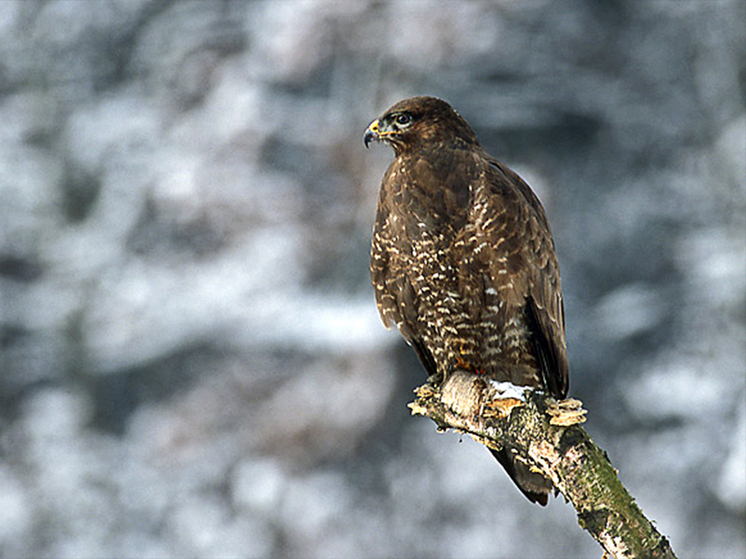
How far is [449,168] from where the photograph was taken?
290 centimetres

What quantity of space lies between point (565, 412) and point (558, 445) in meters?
0.09

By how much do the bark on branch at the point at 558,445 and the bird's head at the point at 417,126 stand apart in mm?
779

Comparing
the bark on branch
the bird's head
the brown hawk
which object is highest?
the bird's head

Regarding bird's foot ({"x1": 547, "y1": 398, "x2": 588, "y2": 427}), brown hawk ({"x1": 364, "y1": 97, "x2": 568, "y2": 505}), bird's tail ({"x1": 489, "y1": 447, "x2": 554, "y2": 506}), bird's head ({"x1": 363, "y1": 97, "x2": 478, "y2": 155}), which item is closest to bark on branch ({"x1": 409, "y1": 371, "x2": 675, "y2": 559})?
bird's foot ({"x1": 547, "y1": 398, "x2": 588, "y2": 427})

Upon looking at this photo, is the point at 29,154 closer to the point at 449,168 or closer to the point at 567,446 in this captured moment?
the point at 449,168

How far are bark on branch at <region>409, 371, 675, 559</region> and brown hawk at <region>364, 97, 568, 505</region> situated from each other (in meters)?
0.17

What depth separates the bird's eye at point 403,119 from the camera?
9.88ft

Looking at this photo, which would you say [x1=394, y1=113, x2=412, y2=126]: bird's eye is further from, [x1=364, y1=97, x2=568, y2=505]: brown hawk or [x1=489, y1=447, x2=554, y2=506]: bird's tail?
[x1=489, y1=447, x2=554, y2=506]: bird's tail

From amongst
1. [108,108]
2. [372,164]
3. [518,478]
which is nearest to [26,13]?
[108,108]

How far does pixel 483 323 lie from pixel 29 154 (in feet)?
18.3

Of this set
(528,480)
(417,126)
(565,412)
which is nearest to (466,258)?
(417,126)

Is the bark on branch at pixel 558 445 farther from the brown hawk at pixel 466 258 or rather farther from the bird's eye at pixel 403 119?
the bird's eye at pixel 403 119

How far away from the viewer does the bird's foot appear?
8.00 ft

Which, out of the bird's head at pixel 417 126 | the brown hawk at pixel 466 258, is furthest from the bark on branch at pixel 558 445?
the bird's head at pixel 417 126
